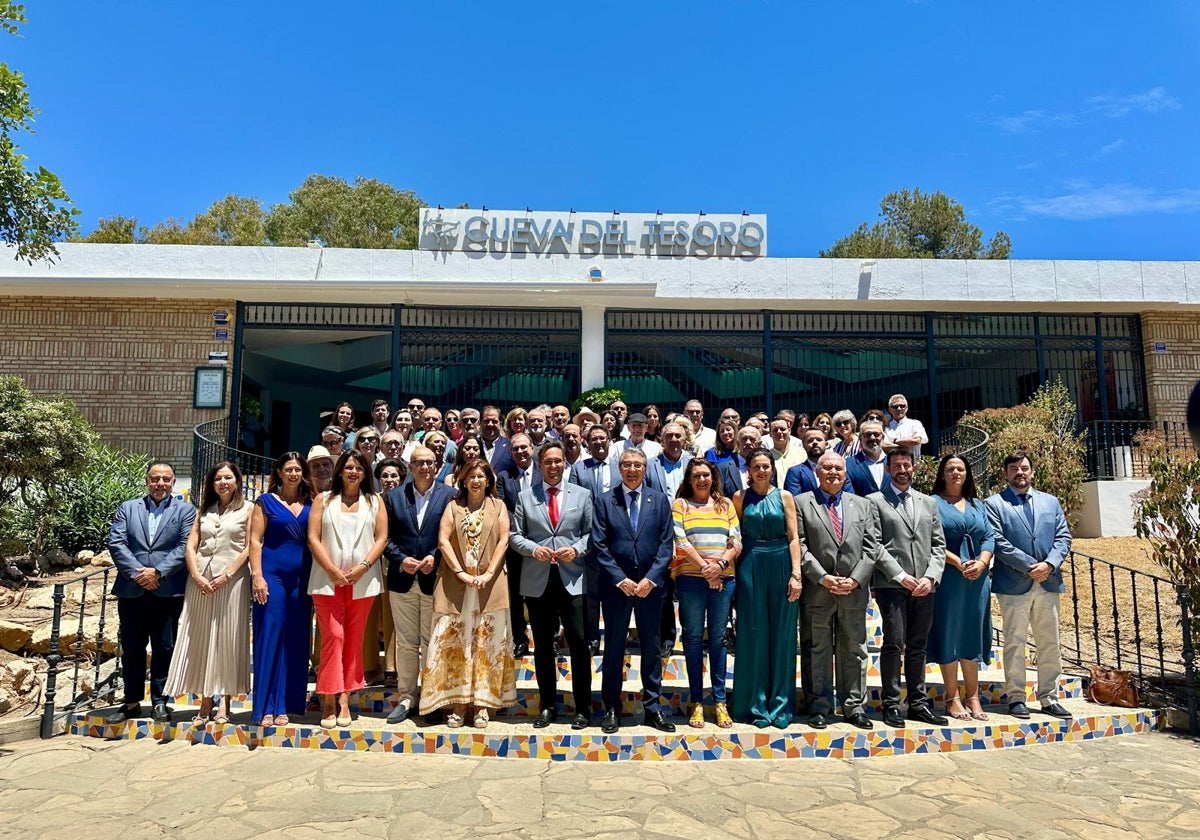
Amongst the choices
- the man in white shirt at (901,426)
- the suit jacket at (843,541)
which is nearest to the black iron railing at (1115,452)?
the man in white shirt at (901,426)

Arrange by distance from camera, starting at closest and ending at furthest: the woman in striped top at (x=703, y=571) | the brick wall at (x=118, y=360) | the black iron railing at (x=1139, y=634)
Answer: the woman in striped top at (x=703, y=571), the black iron railing at (x=1139, y=634), the brick wall at (x=118, y=360)

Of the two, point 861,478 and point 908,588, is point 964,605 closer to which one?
point 908,588

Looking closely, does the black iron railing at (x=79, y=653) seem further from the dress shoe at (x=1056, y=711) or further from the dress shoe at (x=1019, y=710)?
the dress shoe at (x=1056, y=711)

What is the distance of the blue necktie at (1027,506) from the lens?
18.7 feet

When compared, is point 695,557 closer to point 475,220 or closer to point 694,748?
point 694,748

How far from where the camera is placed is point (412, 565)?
533 cm

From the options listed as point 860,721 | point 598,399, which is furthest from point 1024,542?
point 598,399

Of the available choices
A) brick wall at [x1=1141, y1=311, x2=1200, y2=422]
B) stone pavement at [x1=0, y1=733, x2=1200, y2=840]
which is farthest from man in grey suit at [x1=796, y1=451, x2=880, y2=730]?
brick wall at [x1=1141, y1=311, x2=1200, y2=422]

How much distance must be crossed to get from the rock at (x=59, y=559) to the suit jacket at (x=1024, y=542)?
951 cm

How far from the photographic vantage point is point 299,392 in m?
20.8

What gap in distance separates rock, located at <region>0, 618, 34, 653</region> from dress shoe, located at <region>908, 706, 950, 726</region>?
23.3 feet

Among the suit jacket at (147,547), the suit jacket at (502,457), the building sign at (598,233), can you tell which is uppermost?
the building sign at (598,233)

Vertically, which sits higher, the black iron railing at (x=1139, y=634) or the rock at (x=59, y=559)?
the rock at (x=59, y=559)

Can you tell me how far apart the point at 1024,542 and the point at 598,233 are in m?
9.52
